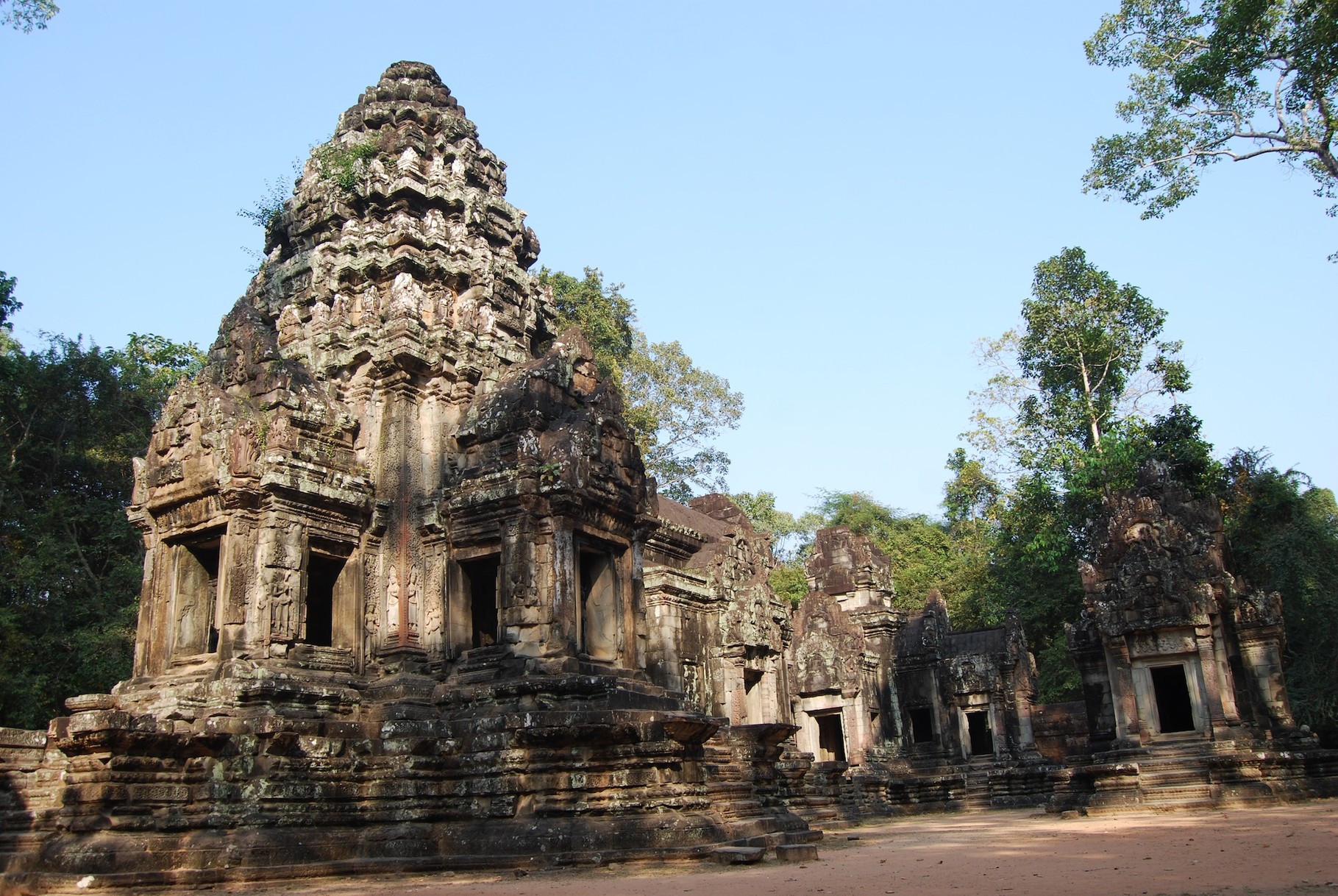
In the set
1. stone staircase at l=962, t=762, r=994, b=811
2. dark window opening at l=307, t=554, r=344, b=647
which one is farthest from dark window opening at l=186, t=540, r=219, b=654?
stone staircase at l=962, t=762, r=994, b=811

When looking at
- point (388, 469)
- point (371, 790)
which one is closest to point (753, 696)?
point (388, 469)

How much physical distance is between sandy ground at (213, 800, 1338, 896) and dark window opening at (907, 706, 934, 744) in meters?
14.3

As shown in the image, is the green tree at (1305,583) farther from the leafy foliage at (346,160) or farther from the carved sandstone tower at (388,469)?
the leafy foliage at (346,160)

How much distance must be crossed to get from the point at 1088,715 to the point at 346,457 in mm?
15344

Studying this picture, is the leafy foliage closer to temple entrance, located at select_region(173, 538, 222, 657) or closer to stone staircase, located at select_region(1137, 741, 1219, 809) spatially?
temple entrance, located at select_region(173, 538, 222, 657)

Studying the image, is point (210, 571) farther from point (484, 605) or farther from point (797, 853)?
point (797, 853)

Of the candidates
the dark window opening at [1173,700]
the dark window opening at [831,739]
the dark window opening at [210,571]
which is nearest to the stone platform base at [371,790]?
the dark window opening at [210,571]

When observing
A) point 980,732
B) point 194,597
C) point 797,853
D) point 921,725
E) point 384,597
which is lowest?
point 797,853

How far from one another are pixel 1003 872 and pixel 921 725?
20426 millimetres

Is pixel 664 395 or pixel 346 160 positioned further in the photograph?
pixel 664 395

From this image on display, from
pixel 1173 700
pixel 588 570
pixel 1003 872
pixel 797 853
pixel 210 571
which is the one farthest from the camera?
pixel 1173 700

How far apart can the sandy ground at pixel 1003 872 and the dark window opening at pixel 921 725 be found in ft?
46.8

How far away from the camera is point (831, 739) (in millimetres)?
27219

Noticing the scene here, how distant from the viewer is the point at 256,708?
1041 centimetres
